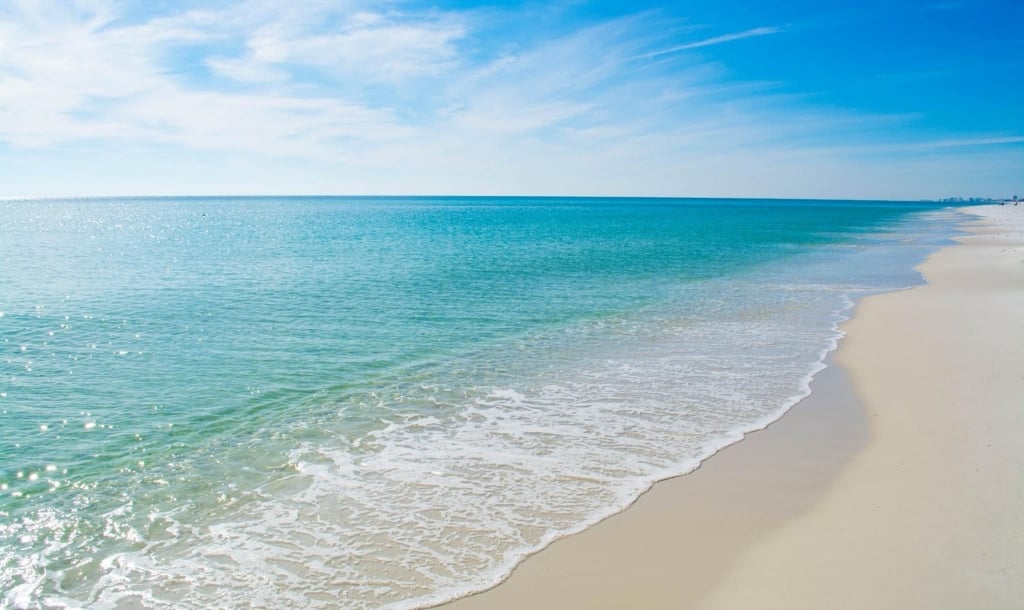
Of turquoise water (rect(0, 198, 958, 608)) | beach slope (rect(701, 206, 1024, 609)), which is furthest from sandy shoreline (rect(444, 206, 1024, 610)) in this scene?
turquoise water (rect(0, 198, 958, 608))

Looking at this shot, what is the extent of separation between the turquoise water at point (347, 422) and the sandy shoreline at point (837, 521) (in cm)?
66

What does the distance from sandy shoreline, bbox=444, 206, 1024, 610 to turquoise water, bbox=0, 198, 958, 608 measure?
0.66m

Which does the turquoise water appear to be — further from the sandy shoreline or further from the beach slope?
the beach slope

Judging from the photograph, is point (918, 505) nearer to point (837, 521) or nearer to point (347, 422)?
point (837, 521)

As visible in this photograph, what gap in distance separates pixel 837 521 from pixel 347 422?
8748 millimetres

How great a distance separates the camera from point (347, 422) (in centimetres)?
1230

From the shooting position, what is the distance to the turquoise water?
753cm

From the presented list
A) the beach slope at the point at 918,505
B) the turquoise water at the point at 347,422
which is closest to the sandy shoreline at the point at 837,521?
the beach slope at the point at 918,505

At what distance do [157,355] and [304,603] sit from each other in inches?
512

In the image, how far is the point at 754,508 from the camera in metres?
8.63

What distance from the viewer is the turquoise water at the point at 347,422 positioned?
7531 millimetres

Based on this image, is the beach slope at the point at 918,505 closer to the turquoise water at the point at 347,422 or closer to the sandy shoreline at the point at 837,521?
the sandy shoreline at the point at 837,521

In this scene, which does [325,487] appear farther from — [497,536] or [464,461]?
[497,536]

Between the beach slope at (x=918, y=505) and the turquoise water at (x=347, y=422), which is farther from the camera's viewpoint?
the turquoise water at (x=347, y=422)
